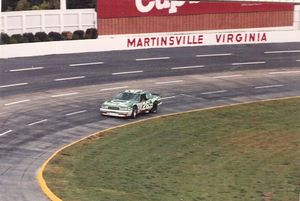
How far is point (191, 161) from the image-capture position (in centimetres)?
3038

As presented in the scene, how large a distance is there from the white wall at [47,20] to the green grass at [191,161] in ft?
77.1

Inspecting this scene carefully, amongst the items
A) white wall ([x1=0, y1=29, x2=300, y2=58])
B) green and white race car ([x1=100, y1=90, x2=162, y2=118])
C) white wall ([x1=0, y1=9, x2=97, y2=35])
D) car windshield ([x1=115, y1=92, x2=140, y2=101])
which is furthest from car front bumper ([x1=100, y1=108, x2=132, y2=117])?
white wall ([x1=0, y1=9, x2=97, y2=35])

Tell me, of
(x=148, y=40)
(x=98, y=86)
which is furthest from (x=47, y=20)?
(x=98, y=86)

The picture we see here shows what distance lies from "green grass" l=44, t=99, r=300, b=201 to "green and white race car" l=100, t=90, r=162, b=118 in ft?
4.05

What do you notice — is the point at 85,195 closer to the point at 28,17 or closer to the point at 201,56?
the point at 201,56

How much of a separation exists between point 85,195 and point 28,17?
36.2 meters

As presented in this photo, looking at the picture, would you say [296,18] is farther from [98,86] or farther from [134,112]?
[134,112]

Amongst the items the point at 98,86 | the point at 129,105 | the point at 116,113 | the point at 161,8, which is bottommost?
the point at 116,113

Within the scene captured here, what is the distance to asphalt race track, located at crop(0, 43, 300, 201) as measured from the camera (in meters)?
31.2

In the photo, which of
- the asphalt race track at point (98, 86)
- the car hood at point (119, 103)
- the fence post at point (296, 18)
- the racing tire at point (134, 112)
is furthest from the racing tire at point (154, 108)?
the fence post at point (296, 18)

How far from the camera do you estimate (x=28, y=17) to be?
57.0m

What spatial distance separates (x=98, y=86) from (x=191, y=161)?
15.6 metres

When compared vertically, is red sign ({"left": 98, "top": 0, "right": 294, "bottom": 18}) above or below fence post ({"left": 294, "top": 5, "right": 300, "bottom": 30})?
above

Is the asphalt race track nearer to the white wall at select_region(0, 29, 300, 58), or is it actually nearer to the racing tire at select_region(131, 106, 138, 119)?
the racing tire at select_region(131, 106, 138, 119)
